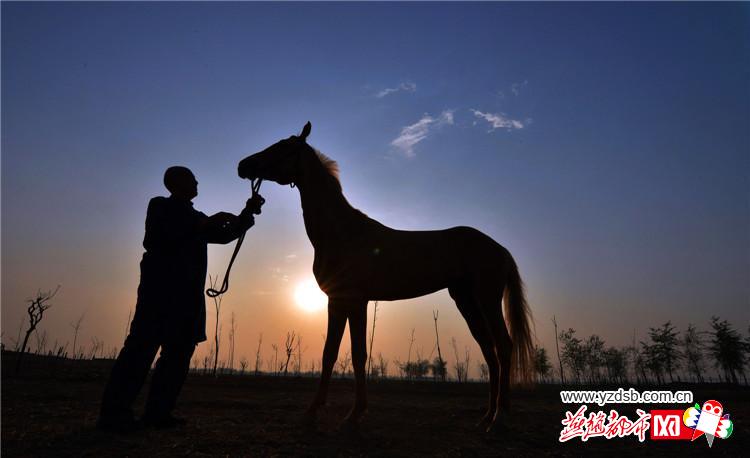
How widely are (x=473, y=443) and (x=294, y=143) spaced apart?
153 inches

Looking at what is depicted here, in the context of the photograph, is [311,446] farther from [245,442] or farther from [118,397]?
[118,397]

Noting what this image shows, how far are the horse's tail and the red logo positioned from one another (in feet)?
4.77

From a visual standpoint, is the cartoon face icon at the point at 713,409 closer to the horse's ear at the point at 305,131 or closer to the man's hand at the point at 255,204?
the man's hand at the point at 255,204

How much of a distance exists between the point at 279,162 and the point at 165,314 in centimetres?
233

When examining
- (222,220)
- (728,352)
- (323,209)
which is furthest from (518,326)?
(728,352)

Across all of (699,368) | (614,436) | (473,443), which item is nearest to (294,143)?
(473,443)

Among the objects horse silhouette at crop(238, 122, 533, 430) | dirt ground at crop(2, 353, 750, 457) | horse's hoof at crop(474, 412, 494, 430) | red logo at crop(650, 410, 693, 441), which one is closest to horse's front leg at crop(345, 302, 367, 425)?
horse silhouette at crop(238, 122, 533, 430)

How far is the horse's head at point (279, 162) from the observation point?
475 cm

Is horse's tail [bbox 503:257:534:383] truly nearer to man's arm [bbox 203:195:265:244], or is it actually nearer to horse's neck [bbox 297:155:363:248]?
horse's neck [bbox 297:155:363:248]

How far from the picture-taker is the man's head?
3607 millimetres

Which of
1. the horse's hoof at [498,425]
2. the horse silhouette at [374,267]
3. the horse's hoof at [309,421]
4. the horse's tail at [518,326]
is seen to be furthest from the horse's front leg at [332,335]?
the horse's tail at [518,326]

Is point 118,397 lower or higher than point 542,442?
higher

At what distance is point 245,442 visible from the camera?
2869mm

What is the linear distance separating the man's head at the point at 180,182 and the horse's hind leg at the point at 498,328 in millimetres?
3696
